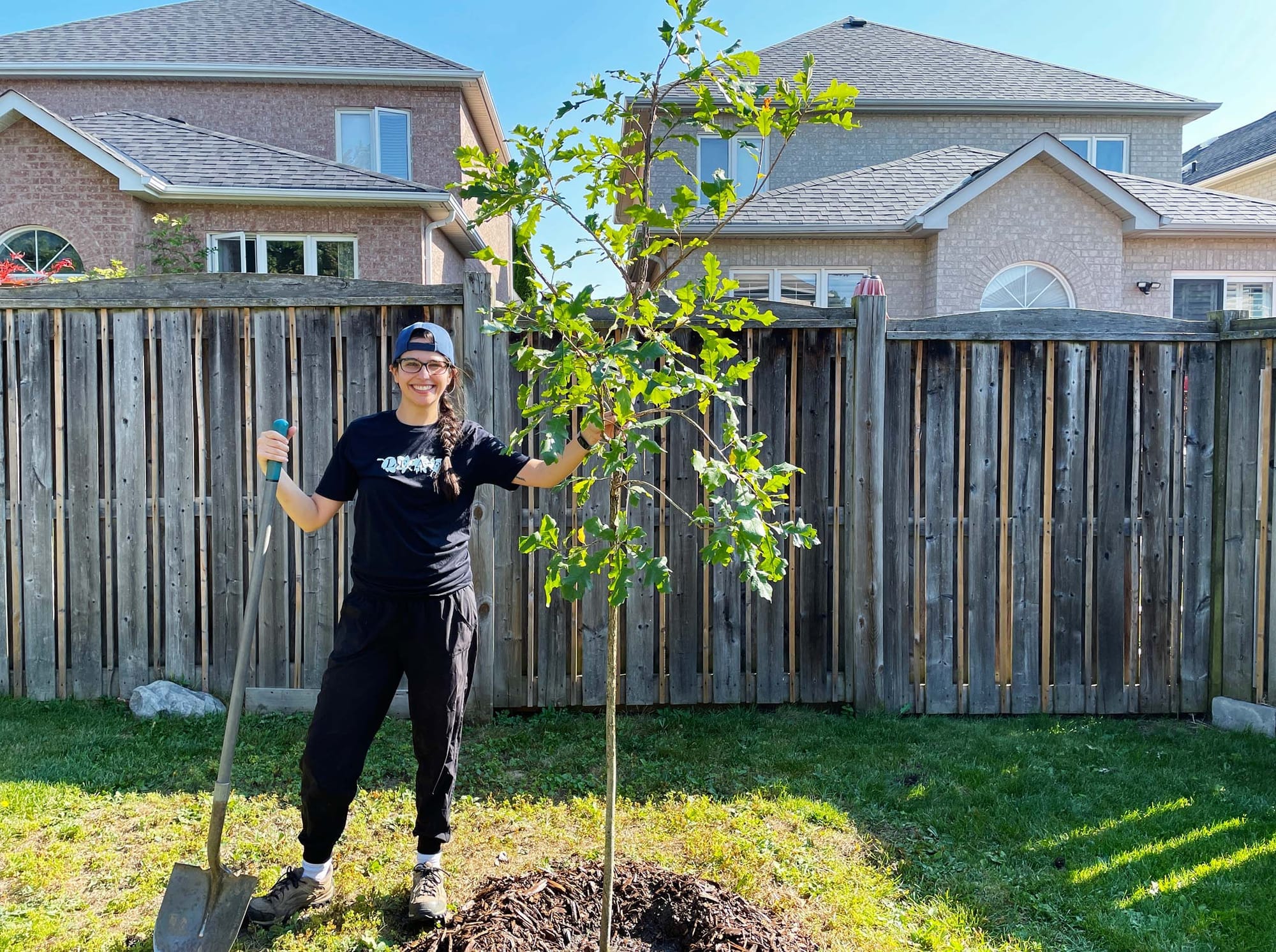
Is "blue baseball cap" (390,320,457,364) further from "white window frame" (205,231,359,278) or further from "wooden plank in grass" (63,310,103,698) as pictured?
"white window frame" (205,231,359,278)

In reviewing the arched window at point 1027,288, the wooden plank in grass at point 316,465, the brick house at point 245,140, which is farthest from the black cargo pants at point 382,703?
the arched window at point 1027,288

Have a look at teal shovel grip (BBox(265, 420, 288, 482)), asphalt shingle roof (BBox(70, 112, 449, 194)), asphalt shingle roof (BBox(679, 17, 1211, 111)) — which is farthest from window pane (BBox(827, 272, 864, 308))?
teal shovel grip (BBox(265, 420, 288, 482))

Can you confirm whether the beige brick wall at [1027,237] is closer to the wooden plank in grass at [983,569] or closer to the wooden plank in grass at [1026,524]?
the wooden plank in grass at [1026,524]

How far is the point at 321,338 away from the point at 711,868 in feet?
10.2

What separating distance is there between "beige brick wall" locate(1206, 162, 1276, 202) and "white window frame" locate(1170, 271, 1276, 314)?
7.41m

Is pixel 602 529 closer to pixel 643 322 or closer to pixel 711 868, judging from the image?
pixel 643 322

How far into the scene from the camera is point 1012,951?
8.95 ft

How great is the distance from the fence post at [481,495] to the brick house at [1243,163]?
66.4 ft

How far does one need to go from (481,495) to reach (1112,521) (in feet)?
10.7

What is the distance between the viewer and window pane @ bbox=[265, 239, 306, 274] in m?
12.3

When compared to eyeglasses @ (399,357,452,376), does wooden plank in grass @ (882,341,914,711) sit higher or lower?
lower

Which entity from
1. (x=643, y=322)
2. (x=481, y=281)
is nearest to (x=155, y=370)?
(x=481, y=281)

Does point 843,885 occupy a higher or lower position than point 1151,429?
Result: lower

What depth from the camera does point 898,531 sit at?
4.69 metres
